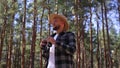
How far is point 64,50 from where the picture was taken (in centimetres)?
259

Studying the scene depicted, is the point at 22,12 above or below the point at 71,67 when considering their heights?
above

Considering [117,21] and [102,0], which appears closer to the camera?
[102,0]

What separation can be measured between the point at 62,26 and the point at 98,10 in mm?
24862

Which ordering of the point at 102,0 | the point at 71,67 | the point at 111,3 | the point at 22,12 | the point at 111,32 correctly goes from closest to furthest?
the point at 71,67, the point at 22,12, the point at 102,0, the point at 111,3, the point at 111,32

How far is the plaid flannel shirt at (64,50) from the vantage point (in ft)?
8.49

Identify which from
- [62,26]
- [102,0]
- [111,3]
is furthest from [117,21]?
[62,26]

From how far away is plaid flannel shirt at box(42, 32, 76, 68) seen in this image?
8.49 ft

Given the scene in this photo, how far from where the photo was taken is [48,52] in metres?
2.70

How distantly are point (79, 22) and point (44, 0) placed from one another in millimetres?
3292

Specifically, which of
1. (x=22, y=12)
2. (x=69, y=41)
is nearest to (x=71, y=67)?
(x=69, y=41)

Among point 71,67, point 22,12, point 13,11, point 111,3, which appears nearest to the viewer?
point 71,67

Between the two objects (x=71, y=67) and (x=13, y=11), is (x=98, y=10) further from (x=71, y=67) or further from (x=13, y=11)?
(x=71, y=67)

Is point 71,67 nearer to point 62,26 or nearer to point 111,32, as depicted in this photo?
point 62,26

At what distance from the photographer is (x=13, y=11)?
20.3 metres
